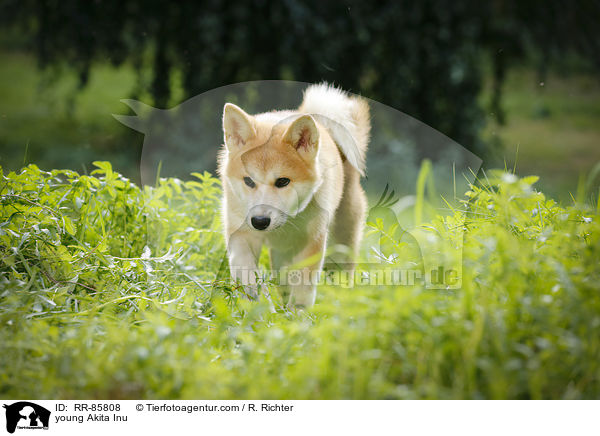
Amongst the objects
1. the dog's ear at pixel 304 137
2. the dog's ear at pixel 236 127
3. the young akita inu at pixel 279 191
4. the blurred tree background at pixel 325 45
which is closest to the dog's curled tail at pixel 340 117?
the young akita inu at pixel 279 191

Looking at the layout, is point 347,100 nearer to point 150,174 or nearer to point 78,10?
point 150,174

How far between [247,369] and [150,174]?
4.07m

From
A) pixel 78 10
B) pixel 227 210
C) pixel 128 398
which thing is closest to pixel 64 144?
pixel 78 10

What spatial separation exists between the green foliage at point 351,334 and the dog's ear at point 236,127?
946 mm

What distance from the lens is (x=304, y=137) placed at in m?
3.17

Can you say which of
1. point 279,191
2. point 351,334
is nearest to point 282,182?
point 279,191

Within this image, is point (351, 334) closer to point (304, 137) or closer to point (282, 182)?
point (282, 182)

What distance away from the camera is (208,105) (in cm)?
629

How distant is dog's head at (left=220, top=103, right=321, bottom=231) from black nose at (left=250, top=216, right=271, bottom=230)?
3 cm

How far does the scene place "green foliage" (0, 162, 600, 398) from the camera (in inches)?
71.3
